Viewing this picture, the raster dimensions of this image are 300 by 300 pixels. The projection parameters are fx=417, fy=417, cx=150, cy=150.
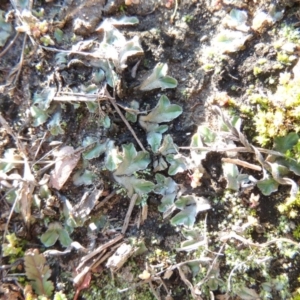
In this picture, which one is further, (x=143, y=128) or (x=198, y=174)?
(x=143, y=128)

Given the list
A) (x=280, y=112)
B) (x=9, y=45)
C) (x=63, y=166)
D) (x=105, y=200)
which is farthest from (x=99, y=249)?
(x=9, y=45)

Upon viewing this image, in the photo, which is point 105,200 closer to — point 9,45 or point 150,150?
point 150,150

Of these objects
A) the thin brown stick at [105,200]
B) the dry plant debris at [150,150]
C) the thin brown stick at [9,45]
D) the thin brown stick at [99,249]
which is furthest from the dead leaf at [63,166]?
the thin brown stick at [9,45]

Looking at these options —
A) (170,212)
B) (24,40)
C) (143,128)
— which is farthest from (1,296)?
(24,40)

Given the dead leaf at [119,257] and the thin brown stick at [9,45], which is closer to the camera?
the dead leaf at [119,257]

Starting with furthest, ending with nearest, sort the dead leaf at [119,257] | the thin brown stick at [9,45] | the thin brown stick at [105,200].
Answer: the thin brown stick at [9,45], the thin brown stick at [105,200], the dead leaf at [119,257]

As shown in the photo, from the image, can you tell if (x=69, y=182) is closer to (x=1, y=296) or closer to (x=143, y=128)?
(x=143, y=128)

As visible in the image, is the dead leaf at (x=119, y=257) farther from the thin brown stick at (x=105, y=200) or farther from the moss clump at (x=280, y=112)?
the moss clump at (x=280, y=112)

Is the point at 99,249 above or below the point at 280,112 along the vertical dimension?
below

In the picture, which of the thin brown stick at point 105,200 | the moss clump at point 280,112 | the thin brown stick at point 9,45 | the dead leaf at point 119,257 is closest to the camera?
the moss clump at point 280,112
